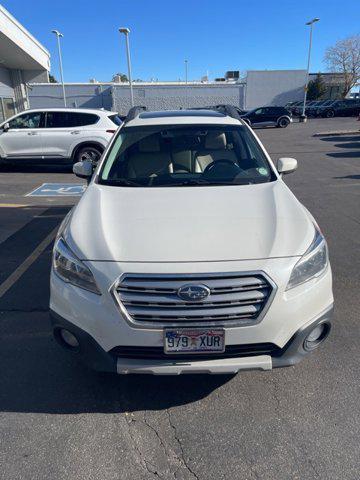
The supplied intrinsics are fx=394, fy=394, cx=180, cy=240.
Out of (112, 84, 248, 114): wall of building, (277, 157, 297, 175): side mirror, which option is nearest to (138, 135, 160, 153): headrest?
(277, 157, 297, 175): side mirror

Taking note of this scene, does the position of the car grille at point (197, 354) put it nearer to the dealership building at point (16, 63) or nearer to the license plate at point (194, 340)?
the license plate at point (194, 340)

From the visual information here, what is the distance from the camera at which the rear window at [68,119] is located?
11.0m

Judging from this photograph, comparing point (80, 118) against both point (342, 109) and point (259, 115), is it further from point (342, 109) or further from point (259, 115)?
point (342, 109)

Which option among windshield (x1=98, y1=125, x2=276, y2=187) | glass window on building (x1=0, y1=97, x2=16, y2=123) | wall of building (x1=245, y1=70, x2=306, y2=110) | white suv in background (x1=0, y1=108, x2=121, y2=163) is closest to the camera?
windshield (x1=98, y1=125, x2=276, y2=187)

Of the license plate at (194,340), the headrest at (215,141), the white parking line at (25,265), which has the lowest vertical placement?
the white parking line at (25,265)

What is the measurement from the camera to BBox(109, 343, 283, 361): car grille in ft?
7.50

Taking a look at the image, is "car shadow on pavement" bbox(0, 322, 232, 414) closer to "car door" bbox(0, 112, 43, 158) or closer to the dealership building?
"car door" bbox(0, 112, 43, 158)

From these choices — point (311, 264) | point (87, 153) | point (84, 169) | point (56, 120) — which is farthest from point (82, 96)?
point (311, 264)

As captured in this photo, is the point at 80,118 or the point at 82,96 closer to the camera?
the point at 80,118

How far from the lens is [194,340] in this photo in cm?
225

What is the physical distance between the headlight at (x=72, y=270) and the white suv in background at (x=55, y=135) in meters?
8.80

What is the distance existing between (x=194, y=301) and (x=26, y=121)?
415 inches

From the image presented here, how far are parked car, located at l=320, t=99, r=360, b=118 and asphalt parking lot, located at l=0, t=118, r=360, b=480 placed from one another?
1665 inches

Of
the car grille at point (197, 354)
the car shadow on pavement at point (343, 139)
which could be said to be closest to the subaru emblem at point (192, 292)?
the car grille at point (197, 354)
